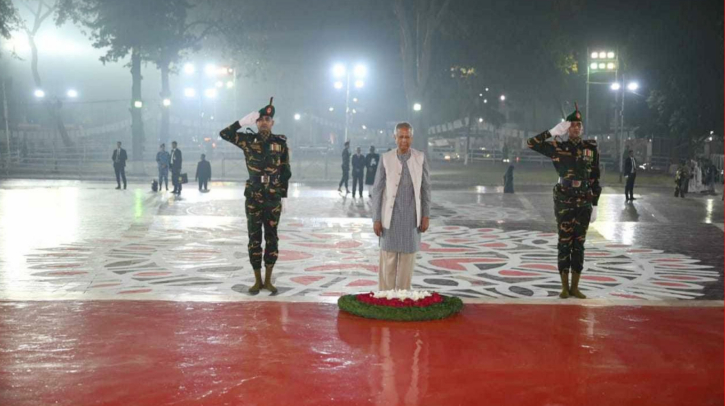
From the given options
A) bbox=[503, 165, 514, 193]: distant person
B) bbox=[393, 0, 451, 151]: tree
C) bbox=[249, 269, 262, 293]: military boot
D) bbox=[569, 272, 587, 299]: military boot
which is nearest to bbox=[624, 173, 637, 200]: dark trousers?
bbox=[503, 165, 514, 193]: distant person

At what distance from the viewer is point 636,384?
18.1 feet

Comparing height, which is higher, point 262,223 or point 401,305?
point 262,223

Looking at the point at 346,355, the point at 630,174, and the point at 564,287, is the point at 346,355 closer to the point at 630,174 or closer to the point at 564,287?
the point at 564,287

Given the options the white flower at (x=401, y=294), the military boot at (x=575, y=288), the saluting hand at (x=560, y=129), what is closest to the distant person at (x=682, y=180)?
the military boot at (x=575, y=288)

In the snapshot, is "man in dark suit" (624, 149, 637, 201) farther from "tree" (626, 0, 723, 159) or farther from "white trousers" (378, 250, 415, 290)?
"white trousers" (378, 250, 415, 290)

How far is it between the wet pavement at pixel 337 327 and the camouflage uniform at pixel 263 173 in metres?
0.86

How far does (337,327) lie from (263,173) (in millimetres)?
2267

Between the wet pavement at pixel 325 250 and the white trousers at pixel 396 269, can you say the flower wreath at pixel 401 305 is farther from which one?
the wet pavement at pixel 325 250

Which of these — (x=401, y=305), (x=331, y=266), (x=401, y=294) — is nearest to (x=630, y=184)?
(x=331, y=266)

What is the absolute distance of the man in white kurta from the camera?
7.75 meters

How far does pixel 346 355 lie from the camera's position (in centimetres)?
610

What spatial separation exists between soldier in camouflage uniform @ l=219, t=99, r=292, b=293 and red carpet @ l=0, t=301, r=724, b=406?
1050 mm

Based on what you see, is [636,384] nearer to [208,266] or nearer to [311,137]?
[208,266]

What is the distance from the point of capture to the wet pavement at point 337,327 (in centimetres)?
534
